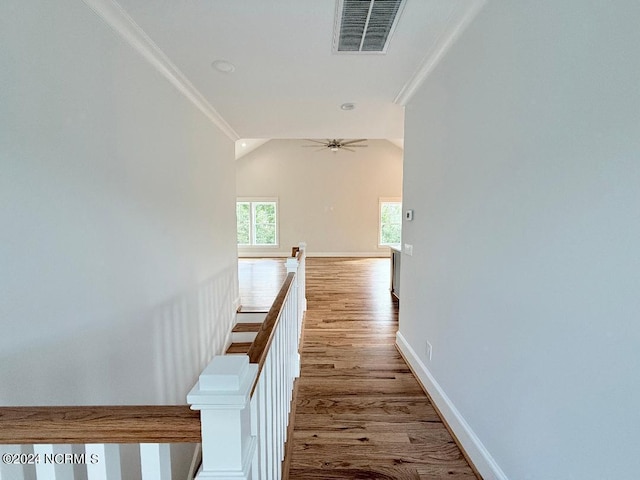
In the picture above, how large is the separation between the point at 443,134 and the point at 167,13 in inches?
74.5

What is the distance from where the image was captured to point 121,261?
5.67ft

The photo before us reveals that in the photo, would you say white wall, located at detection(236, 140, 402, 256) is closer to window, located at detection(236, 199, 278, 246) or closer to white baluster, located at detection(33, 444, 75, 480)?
window, located at detection(236, 199, 278, 246)

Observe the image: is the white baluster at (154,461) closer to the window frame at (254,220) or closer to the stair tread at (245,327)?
the stair tread at (245,327)

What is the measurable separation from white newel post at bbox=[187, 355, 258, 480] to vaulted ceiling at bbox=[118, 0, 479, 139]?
1889 mm

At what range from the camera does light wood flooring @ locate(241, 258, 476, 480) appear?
5.59 feet

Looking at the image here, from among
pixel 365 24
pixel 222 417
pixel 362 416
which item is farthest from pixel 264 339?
pixel 365 24

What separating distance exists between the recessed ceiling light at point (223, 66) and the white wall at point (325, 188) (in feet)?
23.3

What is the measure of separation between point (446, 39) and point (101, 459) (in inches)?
101

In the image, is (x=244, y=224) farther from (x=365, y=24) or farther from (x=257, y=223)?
(x=365, y=24)

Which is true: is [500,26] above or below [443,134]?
above

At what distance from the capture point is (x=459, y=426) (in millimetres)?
1821

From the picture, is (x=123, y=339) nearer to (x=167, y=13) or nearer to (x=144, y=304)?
(x=144, y=304)

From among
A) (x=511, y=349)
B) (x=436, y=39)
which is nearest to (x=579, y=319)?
(x=511, y=349)

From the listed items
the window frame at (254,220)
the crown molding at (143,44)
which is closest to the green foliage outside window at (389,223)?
the window frame at (254,220)
